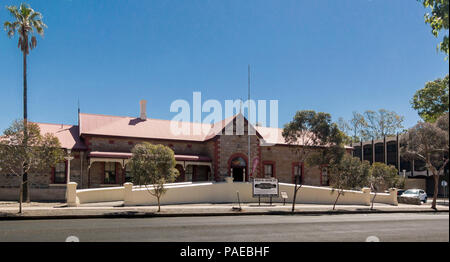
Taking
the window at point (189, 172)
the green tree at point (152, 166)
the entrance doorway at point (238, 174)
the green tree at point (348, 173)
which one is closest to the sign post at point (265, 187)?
the green tree at point (348, 173)

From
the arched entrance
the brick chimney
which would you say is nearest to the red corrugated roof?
the arched entrance

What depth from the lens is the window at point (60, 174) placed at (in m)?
30.3

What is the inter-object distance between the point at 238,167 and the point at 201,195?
795 cm

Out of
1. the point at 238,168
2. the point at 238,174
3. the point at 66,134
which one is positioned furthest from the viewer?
the point at 238,174

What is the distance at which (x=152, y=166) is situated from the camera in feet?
67.4

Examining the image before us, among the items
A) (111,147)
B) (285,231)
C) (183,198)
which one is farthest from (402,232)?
(111,147)

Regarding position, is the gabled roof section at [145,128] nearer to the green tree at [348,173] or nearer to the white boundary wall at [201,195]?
the white boundary wall at [201,195]

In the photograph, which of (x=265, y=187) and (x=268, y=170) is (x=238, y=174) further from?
(x=265, y=187)

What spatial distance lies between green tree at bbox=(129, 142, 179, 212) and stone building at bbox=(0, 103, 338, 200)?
10478 mm

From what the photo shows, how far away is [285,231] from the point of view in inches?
Result: 530

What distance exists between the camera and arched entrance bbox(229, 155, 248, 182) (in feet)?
113

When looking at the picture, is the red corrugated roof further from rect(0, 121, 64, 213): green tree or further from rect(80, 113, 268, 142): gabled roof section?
rect(0, 121, 64, 213): green tree

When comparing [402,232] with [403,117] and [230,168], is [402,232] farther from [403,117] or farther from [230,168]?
[403,117]

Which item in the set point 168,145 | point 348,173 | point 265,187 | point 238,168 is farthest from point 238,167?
point 348,173
